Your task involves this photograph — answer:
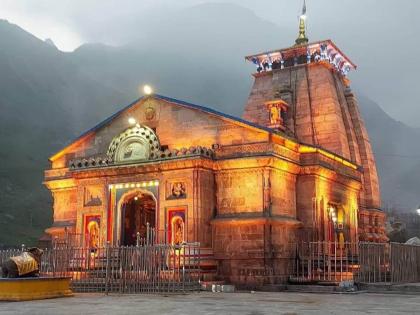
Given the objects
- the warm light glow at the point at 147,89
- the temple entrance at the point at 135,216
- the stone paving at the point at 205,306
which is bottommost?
the stone paving at the point at 205,306

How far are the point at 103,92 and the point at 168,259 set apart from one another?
3967 inches

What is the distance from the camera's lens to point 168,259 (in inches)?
714

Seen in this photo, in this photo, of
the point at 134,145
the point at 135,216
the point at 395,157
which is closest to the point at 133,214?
the point at 135,216

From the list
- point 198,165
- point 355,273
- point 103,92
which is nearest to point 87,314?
point 198,165

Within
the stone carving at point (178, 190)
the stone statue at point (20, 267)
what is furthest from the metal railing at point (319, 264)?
the stone statue at point (20, 267)

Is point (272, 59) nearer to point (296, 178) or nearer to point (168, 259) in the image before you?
point (296, 178)

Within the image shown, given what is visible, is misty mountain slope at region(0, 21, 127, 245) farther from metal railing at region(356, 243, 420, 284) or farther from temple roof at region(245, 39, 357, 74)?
metal railing at region(356, 243, 420, 284)

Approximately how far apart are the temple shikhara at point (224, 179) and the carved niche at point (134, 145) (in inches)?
1.8

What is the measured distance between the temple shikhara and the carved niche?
0.05m

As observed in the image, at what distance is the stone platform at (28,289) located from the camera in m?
14.9

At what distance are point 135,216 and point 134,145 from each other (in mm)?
4071

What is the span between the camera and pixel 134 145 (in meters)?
23.4

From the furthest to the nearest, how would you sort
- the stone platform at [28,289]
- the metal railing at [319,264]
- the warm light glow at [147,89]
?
the warm light glow at [147,89]
the metal railing at [319,264]
the stone platform at [28,289]

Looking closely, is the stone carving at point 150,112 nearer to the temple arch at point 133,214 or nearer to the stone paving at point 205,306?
the temple arch at point 133,214
